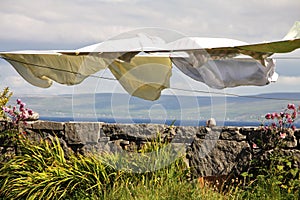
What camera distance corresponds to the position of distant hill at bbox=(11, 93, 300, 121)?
597 cm

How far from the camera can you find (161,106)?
654cm

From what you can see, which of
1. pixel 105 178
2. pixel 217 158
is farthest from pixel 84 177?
pixel 217 158

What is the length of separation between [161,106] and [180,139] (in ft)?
1.52

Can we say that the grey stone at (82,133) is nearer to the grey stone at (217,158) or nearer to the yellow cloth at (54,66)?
the yellow cloth at (54,66)

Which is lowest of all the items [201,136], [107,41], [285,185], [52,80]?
[285,185]

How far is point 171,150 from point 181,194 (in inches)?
45.6

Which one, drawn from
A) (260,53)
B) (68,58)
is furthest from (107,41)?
(260,53)

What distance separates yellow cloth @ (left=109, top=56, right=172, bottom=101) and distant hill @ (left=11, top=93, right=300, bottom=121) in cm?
16

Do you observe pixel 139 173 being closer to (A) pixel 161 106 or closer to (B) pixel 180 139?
(B) pixel 180 139

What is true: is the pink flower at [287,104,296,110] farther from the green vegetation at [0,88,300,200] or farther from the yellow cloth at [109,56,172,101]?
the yellow cloth at [109,56,172,101]

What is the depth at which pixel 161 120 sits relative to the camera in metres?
6.61

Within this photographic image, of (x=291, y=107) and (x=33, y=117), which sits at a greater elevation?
(x=291, y=107)

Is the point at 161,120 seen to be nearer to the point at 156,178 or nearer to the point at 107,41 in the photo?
the point at 156,178

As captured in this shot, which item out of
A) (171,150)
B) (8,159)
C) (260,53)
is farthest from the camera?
(8,159)
